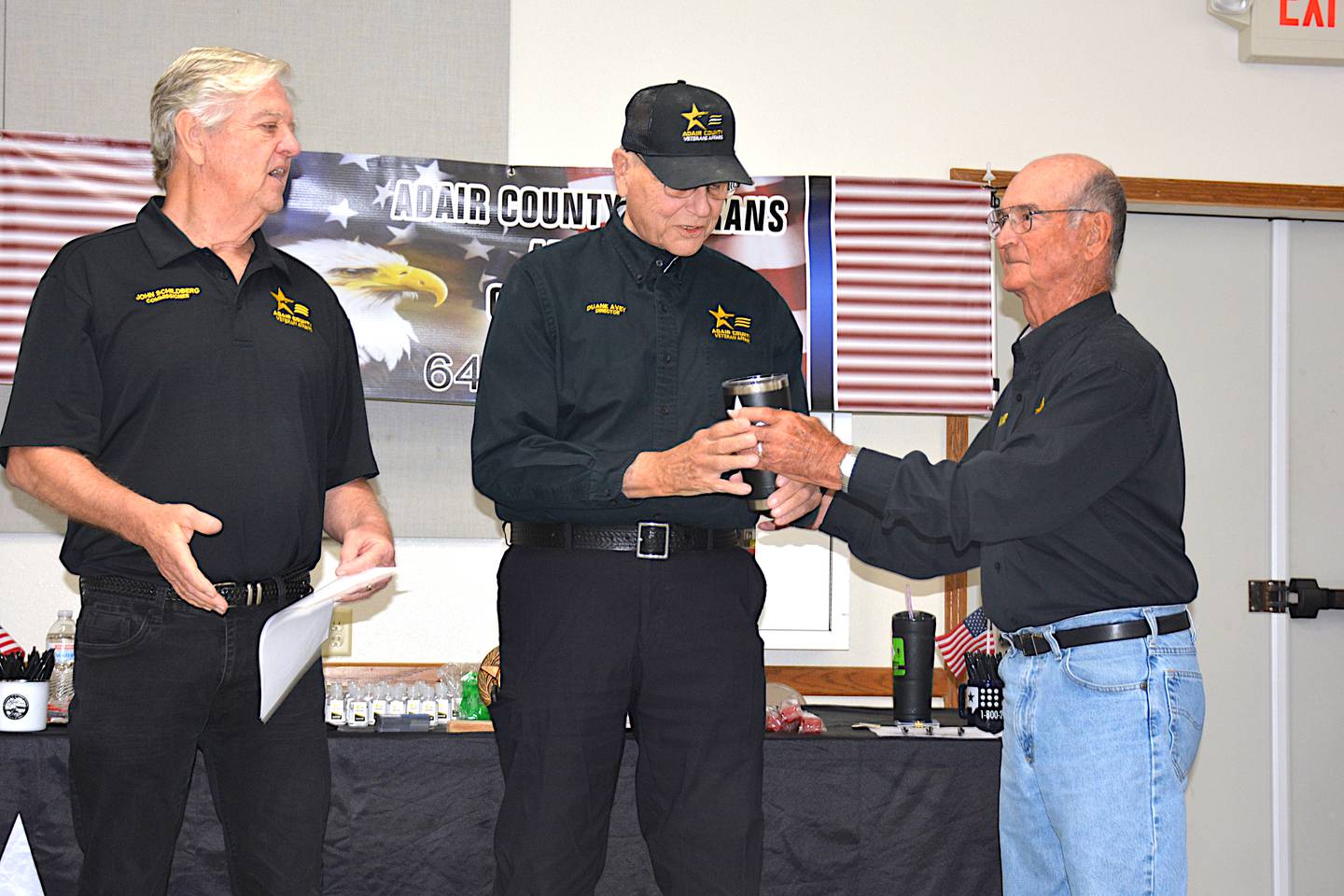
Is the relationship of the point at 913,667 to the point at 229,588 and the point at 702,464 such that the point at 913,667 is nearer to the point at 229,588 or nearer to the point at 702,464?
the point at 702,464

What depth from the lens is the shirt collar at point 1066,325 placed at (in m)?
2.51

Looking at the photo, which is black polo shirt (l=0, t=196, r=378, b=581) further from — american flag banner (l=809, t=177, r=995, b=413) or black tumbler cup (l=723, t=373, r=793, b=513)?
american flag banner (l=809, t=177, r=995, b=413)

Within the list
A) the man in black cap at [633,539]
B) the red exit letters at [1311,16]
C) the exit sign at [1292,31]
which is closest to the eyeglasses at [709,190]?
the man in black cap at [633,539]

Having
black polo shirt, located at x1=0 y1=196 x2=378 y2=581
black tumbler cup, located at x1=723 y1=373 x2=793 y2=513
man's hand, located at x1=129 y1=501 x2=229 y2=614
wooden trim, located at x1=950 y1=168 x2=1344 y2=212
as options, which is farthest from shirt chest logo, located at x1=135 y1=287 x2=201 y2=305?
wooden trim, located at x1=950 y1=168 x2=1344 y2=212

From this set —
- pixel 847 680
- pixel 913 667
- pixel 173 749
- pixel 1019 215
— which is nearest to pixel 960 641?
pixel 913 667

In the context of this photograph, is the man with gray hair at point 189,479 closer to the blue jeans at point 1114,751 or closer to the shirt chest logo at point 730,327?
the shirt chest logo at point 730,327

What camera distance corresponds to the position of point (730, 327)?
7.99 feet

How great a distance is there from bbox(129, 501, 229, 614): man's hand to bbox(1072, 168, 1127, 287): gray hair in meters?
1.74

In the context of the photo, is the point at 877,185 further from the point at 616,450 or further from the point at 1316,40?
the point at 616,450

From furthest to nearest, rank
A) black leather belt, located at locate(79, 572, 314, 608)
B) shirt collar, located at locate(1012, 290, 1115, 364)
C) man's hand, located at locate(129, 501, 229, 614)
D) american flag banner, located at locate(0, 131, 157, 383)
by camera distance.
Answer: american flag banner, located at locate(0, 131, 157, 383) < shirt collar, located at locate(1012, 290, 1115, 364) < black leather belt, located at locate(79, 572, 314, 608) < man's hand, located at locate(129, 501, 229, 614)

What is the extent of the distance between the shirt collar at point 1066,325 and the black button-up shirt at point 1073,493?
0.04 m

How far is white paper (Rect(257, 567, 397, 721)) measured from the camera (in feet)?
6.33

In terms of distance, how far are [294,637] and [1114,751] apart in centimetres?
143

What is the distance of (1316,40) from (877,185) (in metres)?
1.73
